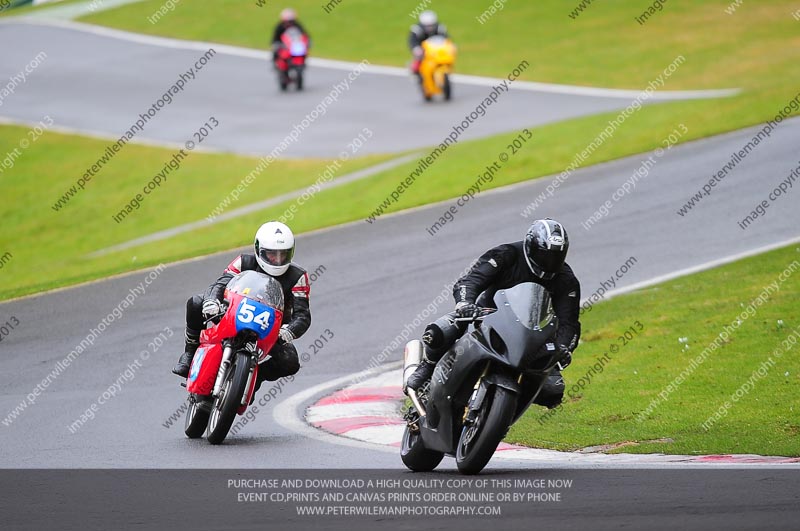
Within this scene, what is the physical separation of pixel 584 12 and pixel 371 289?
29397 millimetres

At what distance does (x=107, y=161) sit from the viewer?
29.2m

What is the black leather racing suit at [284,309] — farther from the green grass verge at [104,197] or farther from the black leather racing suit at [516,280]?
the green grass verge at [104,197]

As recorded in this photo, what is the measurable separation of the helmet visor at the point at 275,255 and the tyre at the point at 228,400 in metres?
0.89

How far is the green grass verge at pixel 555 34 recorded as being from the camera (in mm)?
35281

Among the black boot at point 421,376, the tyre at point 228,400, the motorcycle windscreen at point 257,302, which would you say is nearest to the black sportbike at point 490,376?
the black boot at point 421,376

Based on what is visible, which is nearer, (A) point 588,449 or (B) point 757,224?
(A) point 588,449

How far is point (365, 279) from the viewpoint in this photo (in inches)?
677

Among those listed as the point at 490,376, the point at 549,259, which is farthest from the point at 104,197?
the point at 490,376

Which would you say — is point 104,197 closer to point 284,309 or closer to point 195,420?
point 284,309

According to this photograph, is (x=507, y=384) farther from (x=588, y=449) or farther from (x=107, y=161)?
(x=107, y=161)

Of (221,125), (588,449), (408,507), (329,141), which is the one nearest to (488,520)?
(408,507)

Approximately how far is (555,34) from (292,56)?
32.6 feet

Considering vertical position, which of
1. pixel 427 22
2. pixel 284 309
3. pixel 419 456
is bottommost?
pixel 427 22

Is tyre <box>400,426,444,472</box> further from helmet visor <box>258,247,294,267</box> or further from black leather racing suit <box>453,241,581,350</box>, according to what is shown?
helmet visor <box>258,247,294,267</box>
